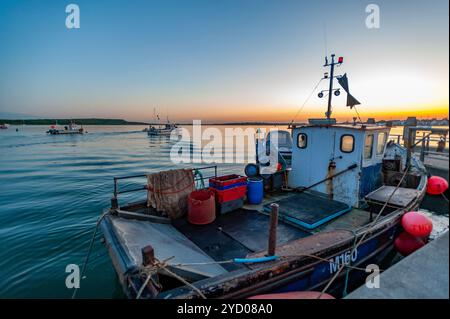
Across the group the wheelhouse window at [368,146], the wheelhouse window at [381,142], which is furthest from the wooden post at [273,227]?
the wheelhouse window at [381,142]

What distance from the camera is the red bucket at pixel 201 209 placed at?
5746 mm

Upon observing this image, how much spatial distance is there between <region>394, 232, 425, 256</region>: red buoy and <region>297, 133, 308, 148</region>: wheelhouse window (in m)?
3.75

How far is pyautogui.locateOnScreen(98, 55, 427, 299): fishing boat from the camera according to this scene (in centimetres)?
328

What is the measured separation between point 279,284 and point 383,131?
641 centimetres

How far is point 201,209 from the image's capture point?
5.76 m

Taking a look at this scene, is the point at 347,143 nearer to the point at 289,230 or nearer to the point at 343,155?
the point at 343,155

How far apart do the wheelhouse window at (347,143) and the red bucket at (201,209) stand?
4.40m

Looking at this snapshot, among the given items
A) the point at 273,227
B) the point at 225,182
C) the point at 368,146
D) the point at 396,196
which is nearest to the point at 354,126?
the point at 368,146

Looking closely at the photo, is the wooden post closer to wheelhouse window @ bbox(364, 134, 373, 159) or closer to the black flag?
wheelhouse window @ bbox(364, 134, 373, 159)

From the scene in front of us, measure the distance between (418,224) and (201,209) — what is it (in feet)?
16.3

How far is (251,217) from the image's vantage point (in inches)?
247
